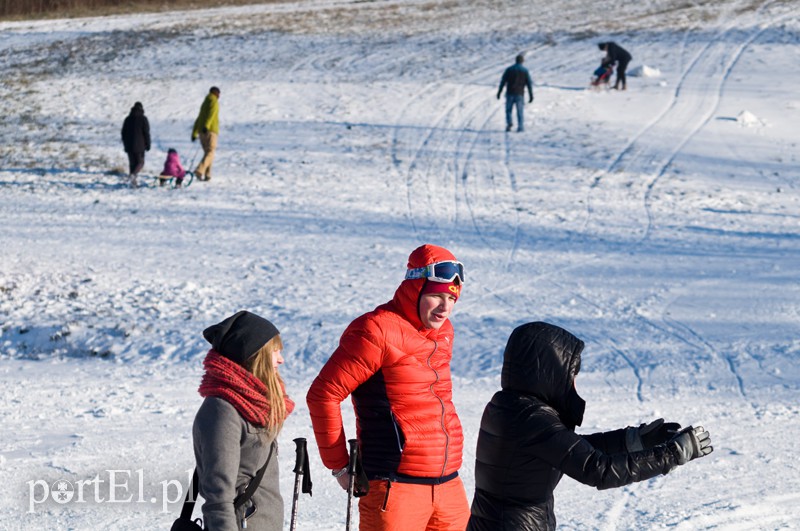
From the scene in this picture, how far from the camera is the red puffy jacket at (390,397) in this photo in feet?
12.8

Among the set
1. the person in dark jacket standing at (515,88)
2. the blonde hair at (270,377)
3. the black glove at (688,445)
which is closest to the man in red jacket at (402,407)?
the blonde hair at (270,377)

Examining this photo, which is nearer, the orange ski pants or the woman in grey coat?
the woman in grey coat

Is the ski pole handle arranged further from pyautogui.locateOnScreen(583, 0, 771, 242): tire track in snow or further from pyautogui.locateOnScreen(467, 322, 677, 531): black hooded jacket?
pyautogui.locateOnScreen(583, 0, 771, 242): tire track in snow

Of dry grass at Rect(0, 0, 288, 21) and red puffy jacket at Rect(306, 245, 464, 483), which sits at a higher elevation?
dry grass at Rect(0, 0, 288, 21)

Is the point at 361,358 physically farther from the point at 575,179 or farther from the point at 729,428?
the point at 575,179

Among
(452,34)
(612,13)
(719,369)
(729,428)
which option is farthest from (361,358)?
(612,13)

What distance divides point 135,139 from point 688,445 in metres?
13.4

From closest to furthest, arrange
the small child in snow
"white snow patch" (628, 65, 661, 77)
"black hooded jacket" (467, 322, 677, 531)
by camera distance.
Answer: "black hooded jacket" (467, 322, 677, 531) < the small child in snow < "white snow patch" (628, 65, 661, 77)

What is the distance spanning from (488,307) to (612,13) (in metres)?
19.1

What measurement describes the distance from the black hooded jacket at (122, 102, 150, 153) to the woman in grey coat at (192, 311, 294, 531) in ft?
40.5

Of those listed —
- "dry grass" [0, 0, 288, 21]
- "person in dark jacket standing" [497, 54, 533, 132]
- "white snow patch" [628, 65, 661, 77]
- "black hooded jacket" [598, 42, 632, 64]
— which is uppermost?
"dry grass" [0, 0, 288, 21]

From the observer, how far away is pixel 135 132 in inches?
604

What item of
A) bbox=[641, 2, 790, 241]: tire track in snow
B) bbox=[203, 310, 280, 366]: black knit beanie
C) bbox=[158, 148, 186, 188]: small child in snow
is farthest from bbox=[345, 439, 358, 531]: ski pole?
bbox=[158, 148, 186, 188]: small child in snow

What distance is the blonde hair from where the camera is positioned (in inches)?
143
